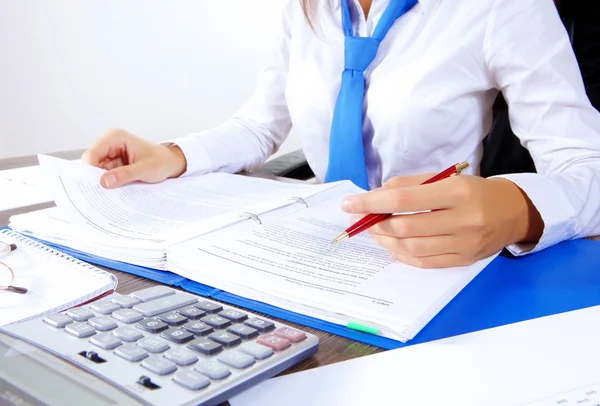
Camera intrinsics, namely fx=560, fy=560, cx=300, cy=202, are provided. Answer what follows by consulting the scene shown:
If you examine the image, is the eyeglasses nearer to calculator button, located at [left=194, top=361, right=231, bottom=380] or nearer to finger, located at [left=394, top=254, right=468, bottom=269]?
calculator button, located at [left=194, top=361, right=231, bottom=380]

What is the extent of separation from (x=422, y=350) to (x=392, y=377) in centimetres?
5

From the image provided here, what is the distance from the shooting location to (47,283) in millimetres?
497

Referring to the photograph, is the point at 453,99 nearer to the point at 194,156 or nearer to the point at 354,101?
the point at 354,101

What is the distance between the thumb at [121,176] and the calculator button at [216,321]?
0.39 m

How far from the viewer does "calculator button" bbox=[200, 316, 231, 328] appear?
40 centimetres

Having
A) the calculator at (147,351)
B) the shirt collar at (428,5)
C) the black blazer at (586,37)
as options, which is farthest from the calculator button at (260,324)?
the black blazer at (586,37)

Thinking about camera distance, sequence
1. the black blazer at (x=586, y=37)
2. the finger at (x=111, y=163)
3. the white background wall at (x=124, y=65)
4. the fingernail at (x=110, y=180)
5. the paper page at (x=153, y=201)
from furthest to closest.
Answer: the white background wall at (x=124, y=65) < the black blazer at (x=586, y=37) < the finger at (x=111, y=163) < the fingernail at (x=110, y=180) < the paper page at (x=153, y=201)

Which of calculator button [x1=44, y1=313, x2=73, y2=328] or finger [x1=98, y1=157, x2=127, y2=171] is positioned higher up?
finger [x1=98, y1=157, x2=127, y2=171]

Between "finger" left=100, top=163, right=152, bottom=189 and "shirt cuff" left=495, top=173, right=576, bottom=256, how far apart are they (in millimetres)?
481

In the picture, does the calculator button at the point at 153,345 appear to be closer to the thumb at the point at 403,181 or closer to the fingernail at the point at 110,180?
the thumb at the point at 403,181

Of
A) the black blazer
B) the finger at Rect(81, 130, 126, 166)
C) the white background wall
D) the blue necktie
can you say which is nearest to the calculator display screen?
the finger at Rect(81, 130, 126, 166)

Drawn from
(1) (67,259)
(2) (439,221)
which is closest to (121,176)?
(1) (67,259)

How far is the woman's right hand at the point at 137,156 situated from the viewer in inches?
32.1

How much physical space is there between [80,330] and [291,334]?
A: 15 centimetres
